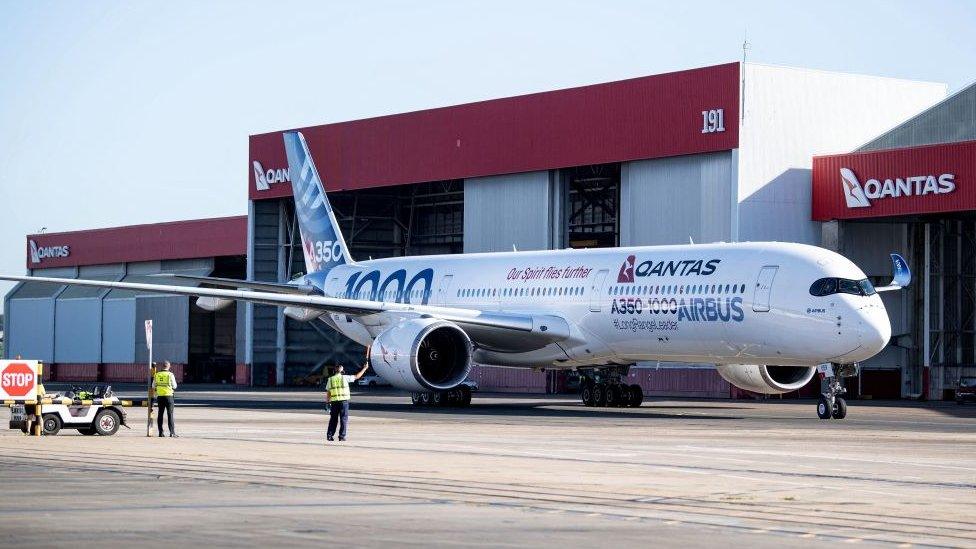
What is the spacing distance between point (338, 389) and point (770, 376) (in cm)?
1570

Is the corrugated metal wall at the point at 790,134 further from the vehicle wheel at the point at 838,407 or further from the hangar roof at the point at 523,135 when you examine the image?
the vehicle wheel at the point at 838,407

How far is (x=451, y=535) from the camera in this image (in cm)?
1214

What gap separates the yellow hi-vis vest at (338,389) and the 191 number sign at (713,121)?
90.5 feet

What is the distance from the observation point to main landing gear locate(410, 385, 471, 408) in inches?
1599

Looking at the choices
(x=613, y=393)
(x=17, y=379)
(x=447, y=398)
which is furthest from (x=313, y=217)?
(x=17, y=379)

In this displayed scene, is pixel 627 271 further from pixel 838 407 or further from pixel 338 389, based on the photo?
pixel 338 389

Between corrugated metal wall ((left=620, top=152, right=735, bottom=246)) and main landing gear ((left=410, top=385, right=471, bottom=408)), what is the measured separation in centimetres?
1368

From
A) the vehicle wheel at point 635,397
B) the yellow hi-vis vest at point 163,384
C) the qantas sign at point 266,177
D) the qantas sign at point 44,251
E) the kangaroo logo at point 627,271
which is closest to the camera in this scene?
the yellow hi-vis vest at point 163,384

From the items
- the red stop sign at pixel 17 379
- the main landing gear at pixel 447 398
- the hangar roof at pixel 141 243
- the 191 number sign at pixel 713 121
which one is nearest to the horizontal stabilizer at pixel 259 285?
the main landing gear at pixel 447 398

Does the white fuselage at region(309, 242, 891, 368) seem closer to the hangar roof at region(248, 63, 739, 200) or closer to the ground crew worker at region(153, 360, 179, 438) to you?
the hangar roof at region(248, 63, 739, 200)

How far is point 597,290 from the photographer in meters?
38.5

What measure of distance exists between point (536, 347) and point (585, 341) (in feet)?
5.84

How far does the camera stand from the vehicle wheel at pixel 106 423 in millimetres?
A: 26672

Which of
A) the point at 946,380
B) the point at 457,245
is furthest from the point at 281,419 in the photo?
the point at 457,245
